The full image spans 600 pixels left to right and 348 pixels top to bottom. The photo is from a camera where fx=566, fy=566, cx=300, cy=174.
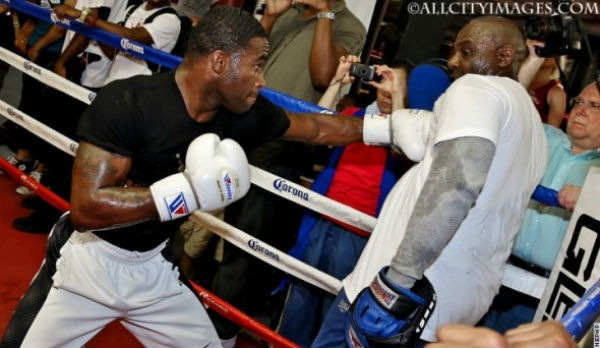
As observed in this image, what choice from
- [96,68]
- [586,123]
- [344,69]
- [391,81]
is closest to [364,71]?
[391,81]

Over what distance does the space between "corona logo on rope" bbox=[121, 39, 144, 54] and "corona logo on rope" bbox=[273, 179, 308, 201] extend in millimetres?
1097

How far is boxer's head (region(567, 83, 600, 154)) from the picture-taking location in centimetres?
212

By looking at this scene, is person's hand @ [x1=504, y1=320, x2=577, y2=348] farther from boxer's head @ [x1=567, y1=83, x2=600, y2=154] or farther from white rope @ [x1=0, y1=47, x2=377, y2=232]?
boxer's head @ [x1=567, y1=83, x2=600, y2=154]

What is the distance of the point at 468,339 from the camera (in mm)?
732

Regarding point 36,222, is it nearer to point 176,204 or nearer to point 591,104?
point 176,204

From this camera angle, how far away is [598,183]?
154 centimetres

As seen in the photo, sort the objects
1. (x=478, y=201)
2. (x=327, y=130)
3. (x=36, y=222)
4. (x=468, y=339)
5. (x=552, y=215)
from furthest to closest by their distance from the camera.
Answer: (x=36, y=222) < (x=327, y=130) < (x=552, y=215) < (x=478, y=201) < (x=468, y=339)

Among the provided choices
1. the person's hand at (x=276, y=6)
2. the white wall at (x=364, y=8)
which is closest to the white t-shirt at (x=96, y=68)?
the person's hand at (x=276, y=6)

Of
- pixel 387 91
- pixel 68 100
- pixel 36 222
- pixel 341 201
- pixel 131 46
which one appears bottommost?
pixel 36 222

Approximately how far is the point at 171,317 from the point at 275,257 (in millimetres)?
553

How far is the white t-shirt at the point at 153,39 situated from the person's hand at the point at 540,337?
2.86 m

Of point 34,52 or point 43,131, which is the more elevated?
point 34,52

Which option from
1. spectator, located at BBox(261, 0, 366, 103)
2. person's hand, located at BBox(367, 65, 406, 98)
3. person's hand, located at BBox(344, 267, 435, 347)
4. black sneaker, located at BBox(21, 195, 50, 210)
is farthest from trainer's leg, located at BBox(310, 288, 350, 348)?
black sneaker, located at BBox(21, 195, 50, 210)

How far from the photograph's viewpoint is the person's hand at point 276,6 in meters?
3.32
